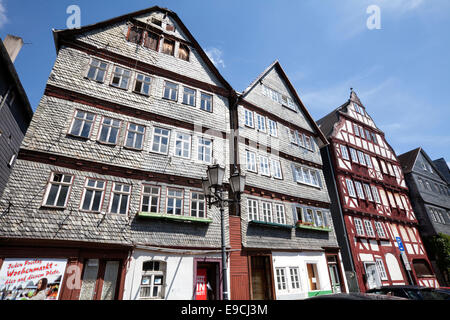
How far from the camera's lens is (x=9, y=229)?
812 centimetres

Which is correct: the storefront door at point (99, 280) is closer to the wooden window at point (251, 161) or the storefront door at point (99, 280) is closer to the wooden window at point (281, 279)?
the wooden window at point (281, 279)

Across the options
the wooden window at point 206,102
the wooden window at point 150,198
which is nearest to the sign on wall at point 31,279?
the wooden window at point 150,198

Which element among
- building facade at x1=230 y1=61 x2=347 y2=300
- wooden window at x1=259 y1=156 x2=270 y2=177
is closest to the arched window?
building facade at x1=230 y1=61 x2=347 y2=300

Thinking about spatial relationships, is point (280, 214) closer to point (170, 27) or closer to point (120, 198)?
point (120, 198)

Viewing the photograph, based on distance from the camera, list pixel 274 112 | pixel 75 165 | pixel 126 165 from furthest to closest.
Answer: pixel 274 112 < pixel 126 165 < pixel 75 165

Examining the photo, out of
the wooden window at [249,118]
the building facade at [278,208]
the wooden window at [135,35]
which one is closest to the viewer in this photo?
the building facade at [278,208]

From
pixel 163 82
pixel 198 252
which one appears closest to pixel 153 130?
pixel 163 82

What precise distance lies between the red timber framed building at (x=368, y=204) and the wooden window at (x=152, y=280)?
42.8 feet

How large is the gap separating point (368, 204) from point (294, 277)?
11456mm

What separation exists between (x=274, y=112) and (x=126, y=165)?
11.8 m

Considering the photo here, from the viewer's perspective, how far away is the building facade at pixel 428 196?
23531mm

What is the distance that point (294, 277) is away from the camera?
13.6 metres

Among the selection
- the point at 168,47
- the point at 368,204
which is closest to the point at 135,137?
the point at 168,47
